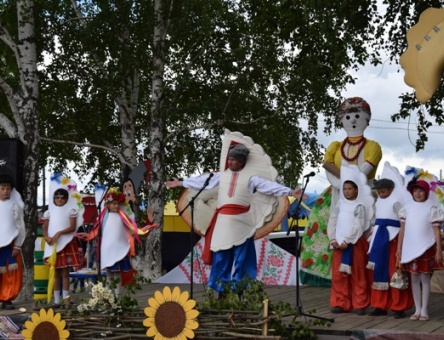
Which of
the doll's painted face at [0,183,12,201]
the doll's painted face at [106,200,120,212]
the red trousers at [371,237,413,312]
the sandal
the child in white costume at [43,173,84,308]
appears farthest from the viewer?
the doll's painted face at [106,200,120,212]

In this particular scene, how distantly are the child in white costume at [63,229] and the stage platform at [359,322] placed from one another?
62 centimetres

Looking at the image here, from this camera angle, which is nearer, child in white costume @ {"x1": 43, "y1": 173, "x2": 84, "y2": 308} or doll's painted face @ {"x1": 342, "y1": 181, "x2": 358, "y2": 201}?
doll's painted face @ {"x1": 342, "y1": 181, "x2": 358, "y2": 201}

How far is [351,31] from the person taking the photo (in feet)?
45.6

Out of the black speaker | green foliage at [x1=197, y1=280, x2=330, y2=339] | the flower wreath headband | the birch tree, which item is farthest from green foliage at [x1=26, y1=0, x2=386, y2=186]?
green foliage at [x1=197, y1=280, x2=330, y2=339]

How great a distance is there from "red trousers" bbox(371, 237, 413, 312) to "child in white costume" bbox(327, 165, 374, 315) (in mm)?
219

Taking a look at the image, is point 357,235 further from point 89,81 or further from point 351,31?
point 89,81

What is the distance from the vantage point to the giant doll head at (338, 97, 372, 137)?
34.7ft

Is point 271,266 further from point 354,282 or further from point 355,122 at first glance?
point 354,282

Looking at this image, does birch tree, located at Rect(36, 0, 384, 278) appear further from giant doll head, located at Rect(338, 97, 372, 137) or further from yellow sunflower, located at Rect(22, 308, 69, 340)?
yellow sunflower, located at Rect(22, 308, 69, 340)

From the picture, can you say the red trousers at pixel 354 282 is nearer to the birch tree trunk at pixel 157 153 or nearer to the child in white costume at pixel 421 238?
the child in white costume at pixel 421 238

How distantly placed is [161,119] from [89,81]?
2562 mm

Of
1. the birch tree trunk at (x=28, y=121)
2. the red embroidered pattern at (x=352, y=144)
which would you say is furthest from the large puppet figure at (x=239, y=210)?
the birch tree trunk at (x=28, y=121)

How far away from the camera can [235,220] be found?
9.95 meters

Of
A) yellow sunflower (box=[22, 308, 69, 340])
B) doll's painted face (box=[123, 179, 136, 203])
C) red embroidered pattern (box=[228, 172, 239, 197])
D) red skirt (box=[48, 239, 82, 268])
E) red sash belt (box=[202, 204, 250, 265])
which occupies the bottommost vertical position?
yellow sunflower (box=[22, 308, 69, 340])
